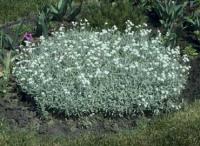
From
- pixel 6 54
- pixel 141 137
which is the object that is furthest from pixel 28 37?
pixel 141 137

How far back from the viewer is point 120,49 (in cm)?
815

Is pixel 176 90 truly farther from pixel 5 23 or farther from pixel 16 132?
pixel 5 23

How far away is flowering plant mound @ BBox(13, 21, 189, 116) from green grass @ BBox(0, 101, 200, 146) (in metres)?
0.39

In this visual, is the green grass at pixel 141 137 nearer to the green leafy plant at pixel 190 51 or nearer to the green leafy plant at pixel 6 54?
the green leafy plant at pixel 6 54

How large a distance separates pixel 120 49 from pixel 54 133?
5.09 ft

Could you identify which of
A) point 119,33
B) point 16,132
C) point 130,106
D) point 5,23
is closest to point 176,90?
point 130,106

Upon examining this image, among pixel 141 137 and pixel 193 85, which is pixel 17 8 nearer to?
pixel 193 85

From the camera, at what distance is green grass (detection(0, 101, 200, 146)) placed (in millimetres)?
6836

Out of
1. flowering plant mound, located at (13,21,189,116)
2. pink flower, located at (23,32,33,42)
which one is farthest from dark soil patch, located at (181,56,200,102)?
pink flower, located at (23,32,33,42)

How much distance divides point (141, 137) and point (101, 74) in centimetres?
103

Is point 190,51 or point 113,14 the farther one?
point 113,14

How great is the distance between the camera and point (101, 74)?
25.0ft

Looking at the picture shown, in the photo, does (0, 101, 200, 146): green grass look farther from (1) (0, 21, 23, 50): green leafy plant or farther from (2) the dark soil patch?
(1) (0, 21, 23, 50): green leafy plant

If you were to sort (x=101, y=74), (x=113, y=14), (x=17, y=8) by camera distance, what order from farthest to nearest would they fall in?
(x=17, y=8)
(x=113, y=14)
(x=101, y=74)
